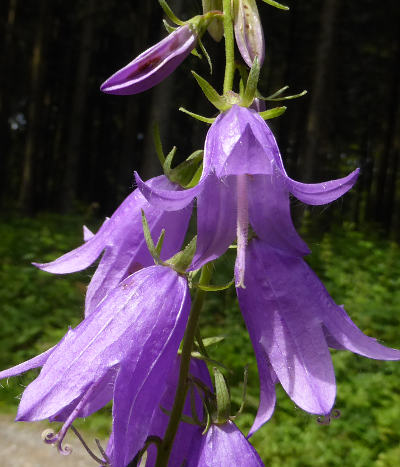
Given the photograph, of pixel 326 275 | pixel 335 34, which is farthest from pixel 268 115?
pixel 335 34

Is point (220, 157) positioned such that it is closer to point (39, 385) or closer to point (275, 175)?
point (275, 175)

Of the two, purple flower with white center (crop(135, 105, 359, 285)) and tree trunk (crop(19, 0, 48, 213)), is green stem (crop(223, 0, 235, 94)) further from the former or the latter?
tree trunk (crop(19, 0, 48, 213))

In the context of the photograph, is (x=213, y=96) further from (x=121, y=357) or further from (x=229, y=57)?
(x=121, y=357)

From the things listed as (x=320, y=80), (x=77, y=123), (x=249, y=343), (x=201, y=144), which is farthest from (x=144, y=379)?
(x=77, y=123)

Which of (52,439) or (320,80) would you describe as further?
(320,80)

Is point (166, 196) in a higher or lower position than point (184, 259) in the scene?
higher

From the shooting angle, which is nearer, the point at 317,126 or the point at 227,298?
the point at 227,298
